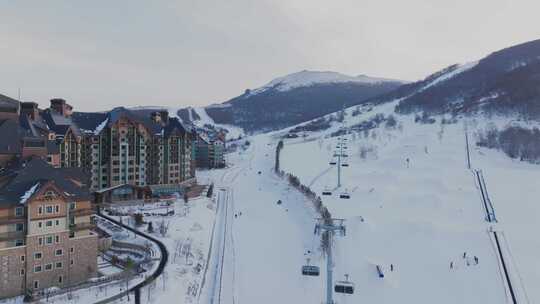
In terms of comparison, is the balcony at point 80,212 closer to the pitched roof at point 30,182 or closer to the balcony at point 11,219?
the pitched roof at point 30,182

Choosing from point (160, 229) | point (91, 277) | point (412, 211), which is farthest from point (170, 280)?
point (412, 211)

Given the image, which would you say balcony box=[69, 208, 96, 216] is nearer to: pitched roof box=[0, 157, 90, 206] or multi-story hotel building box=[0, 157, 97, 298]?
multi-story hotel building box=[0, 157, 97, 298]

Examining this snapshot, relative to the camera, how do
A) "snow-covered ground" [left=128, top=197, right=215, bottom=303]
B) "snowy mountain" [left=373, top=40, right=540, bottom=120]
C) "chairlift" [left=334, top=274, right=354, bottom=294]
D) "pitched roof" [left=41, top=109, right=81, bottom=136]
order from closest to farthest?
"snow-covered ground" [left=128, top=197, right=215, bottom=303] → "chairlift" [left=334, top=274, right=354, bottom=294] → "pitched roof" [left=41, top=109, right=81, bottom=136] → "snowy mountain" [left=373, top=40, right=540, bottom=120]

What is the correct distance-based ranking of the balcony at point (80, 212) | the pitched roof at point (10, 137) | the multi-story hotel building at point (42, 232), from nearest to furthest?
the multi-story hotel building at point (42, 232) → the balcony at point (80, 212) → the pitched roof at point (10, 137)

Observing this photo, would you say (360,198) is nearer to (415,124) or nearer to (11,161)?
(11,161)

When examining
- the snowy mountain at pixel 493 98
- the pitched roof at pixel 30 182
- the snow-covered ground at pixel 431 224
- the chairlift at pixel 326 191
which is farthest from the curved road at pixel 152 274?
the snowy mountain at pixel 493 98

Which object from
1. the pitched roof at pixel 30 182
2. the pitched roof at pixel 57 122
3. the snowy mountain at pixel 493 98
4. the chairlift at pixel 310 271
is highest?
the snowy mountain at pixel 493 98

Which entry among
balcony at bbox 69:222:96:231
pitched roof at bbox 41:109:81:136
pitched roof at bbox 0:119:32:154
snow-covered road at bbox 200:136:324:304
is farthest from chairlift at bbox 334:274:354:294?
pitched roof at bbox 41:109:81:136
